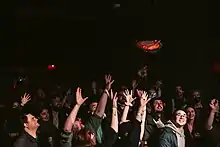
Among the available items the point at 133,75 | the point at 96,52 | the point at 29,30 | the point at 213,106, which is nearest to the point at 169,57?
the point at 133,75

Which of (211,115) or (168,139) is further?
(211,115)

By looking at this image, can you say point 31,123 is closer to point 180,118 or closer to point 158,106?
point 180,118

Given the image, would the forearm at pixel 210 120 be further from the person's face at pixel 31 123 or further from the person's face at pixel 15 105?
the person's face at pixel 15 105

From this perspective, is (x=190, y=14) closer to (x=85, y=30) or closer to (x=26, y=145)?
(x=85, y=30)

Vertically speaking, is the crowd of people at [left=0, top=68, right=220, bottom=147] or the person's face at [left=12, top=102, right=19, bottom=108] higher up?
the person's face at [left=12, top=102, right=19, bottom=108]

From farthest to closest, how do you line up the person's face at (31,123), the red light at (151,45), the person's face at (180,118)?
the red light at (151,45) < the person's face at (180,118) < the person's face at (31,123)

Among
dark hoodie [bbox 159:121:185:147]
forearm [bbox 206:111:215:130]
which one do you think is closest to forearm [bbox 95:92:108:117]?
dark hoodie [bbox 159:121:185:147]

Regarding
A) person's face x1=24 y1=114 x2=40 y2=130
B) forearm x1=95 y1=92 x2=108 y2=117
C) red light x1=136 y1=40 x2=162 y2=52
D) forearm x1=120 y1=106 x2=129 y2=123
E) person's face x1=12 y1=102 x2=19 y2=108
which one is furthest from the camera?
red light x1=136 y1=40 x2=162 y2=52

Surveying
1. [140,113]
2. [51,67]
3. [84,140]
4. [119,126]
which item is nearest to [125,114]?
[119,126]

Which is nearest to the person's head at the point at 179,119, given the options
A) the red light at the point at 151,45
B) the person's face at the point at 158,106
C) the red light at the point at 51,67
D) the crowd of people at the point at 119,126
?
the crowd of people at the point at 119,126

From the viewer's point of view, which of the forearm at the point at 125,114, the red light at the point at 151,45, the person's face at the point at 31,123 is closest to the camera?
the person's face at the point at 31,123

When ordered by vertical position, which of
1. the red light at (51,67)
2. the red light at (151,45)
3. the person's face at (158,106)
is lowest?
the person's face at (158,106)

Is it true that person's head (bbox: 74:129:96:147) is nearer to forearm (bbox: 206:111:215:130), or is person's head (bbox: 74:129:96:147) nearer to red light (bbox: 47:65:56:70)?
forearm (bbox: 206:111:215:130)

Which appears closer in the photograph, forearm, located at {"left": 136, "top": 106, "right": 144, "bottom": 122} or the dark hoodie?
the dark hoodie
